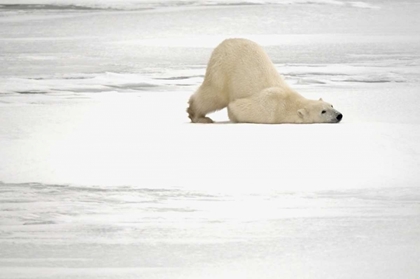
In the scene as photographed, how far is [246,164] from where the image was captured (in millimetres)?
5770

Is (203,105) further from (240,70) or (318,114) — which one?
(318,114)

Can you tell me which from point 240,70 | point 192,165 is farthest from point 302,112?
point 192,165

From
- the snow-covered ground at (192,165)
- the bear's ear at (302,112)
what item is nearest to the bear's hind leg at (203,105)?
the snow-covered ground at (192,165)

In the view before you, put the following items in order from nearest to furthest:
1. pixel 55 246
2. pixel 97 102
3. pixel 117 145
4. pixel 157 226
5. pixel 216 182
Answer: pixel 55 246, pixel 157 226, pixel 216 182, pixel 117 145, pixel 97 102

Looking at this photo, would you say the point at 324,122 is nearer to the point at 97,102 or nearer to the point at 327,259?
the point at 97,102

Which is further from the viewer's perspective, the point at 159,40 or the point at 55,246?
the point at 159,40

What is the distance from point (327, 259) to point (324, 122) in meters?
2.62

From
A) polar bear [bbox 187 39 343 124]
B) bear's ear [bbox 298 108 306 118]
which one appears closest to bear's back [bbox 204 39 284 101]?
polar bear [bbox 187 39 343 124]

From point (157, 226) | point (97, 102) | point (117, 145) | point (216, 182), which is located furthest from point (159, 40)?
point (157, 226)

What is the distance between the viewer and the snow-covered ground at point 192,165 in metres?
4.29

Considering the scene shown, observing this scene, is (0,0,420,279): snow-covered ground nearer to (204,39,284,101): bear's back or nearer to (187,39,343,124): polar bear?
(187,39,343,124): polar bear

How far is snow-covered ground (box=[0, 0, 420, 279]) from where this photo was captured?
4.29 meters

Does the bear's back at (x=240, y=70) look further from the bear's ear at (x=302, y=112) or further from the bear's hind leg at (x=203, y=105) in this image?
the bear's ear at (x=302, y=112)

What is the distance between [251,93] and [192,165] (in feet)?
4.13
